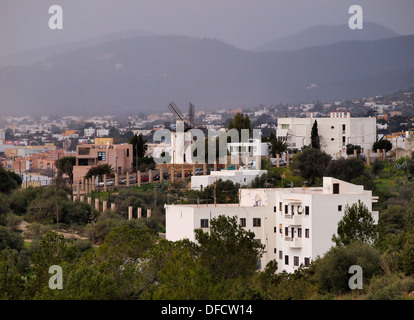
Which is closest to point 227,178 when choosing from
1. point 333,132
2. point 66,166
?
point 66,166

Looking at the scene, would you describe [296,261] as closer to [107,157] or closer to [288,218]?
[288,218]

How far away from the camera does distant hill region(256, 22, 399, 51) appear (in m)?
132

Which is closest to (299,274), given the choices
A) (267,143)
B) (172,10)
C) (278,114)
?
(267,143)

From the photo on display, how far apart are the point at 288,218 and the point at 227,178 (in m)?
12.7

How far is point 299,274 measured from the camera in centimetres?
2212

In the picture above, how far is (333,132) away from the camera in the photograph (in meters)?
56.5

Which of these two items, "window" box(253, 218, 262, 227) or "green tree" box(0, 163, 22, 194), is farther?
"green tree" box(0, 163, 22, 194)

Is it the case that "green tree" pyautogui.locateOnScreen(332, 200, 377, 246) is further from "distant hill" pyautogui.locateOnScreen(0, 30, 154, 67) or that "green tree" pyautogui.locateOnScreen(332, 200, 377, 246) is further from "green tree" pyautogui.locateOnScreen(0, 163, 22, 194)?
"distant hill" pyautogui.locateOnScreen(0, 30, 154, 67)

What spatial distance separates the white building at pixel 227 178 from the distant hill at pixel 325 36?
85.9 meters

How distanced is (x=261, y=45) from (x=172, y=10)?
6340 cm

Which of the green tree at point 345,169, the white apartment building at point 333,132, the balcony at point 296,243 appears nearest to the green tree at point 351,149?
the white apartment building at point 333,132

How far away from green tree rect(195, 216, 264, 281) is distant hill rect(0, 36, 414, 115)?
118m

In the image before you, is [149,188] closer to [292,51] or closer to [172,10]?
[172,10]

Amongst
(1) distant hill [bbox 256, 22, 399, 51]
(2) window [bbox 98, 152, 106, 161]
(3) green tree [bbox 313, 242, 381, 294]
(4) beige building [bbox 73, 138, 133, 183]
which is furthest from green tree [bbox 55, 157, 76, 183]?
(1) distant hill [bbox 256, 22, 399, 51]
